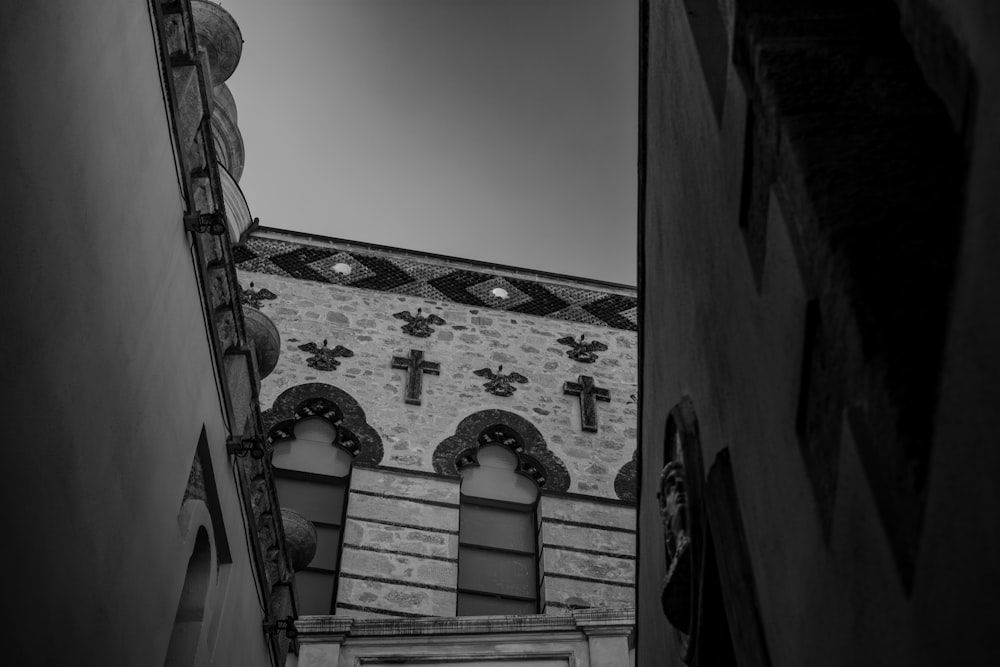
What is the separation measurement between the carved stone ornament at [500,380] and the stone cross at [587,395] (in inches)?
22.3

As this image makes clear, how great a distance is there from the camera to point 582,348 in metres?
14.8

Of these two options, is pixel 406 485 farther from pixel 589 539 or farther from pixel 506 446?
pixel 589 539

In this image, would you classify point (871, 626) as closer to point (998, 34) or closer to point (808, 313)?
point (808, 313)

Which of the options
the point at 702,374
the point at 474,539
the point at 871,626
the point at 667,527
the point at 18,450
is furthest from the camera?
the point at 474,539

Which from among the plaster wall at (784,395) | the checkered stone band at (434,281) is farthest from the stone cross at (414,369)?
the plaster wall at (784,395)

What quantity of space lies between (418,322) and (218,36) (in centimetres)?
616

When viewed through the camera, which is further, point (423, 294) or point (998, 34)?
point (423, 294)

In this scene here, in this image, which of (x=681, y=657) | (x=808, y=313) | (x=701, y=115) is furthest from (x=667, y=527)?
A: (x=808, y=313)

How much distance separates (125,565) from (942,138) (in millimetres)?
3701

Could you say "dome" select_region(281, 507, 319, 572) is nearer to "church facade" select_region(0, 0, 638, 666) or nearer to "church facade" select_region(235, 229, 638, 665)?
"church facade" select_region(0, 0, 638, 666)

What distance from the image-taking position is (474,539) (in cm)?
1252

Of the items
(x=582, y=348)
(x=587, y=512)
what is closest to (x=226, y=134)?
(x=582, y=348)

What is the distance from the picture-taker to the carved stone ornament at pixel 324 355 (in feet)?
44.8

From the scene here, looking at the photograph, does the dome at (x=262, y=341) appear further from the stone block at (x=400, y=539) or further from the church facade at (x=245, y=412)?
the stone block at (x=400, y=539)
